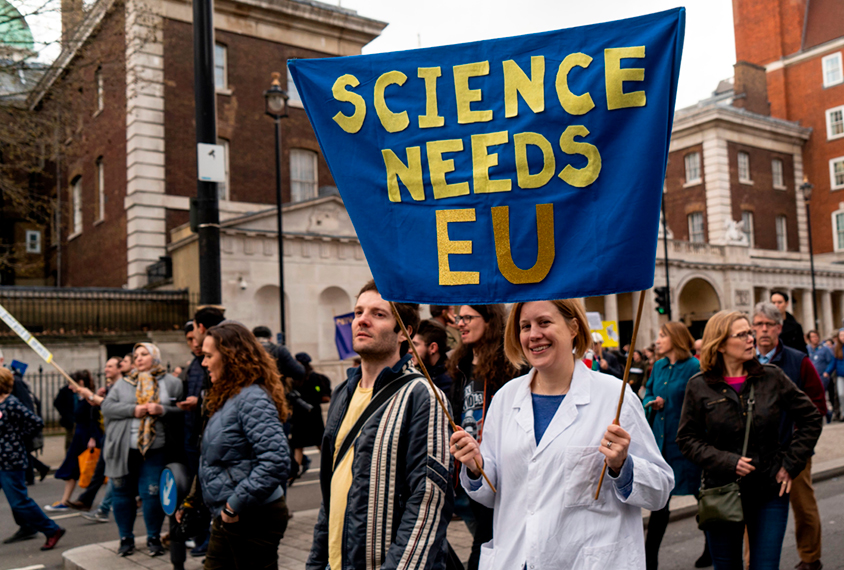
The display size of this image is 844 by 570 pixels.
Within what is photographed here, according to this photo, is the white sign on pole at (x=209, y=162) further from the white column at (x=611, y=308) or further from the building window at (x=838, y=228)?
the building window at (x=838, y=228)

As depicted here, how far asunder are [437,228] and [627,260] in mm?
755

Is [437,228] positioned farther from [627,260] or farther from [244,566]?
[244,566]

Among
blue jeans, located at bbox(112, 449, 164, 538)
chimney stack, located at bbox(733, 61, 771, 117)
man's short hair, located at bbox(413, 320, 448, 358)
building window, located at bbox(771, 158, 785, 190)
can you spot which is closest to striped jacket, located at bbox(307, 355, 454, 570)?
man's short hair, located at bbox(413, 320, 448, 358)

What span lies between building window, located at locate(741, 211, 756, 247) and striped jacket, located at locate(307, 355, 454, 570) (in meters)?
44.8

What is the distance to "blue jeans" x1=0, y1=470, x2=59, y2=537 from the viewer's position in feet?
26.0

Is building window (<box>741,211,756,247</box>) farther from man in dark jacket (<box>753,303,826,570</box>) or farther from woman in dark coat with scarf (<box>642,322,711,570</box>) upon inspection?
man in dark jacket (<box>753,303,826,570</box>)

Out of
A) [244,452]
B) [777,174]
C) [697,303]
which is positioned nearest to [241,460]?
[244,452]

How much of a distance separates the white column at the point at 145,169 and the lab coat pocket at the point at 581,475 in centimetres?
2544

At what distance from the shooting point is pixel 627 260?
2799 mm

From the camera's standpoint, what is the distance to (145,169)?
2628 cm

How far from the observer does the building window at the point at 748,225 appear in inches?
1730

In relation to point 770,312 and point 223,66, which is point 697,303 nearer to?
point 223,66

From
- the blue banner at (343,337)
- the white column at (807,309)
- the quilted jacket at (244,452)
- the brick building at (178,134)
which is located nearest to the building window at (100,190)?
the brick building at (178,134)

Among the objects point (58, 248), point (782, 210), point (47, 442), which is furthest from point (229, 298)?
point (782, 210)
